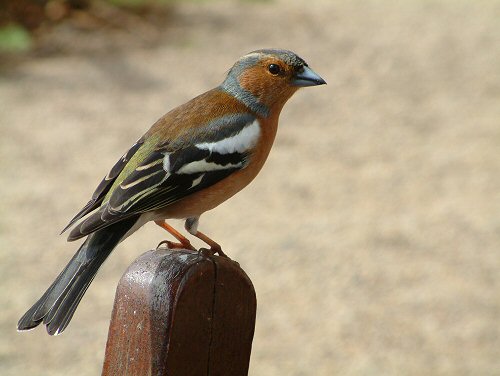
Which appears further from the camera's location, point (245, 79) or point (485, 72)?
point (485, 72)

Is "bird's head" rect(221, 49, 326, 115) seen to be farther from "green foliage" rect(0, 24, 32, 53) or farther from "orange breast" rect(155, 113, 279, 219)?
"green foliage" rect(0, 24, 32, 53)

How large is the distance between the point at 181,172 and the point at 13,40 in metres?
8.82

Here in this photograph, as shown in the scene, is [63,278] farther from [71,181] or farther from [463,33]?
[463,33]

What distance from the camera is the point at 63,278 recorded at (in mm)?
2943

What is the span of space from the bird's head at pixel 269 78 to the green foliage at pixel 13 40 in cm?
828

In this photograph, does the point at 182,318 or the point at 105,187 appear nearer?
the point at 182,318

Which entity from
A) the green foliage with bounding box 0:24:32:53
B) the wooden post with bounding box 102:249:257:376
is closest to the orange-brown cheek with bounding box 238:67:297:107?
the wooden post with bounding box 102:249:257:376

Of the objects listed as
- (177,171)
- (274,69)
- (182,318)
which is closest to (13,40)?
(274,69)

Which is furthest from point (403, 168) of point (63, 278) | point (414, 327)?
point (63, 278)

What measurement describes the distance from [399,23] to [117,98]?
4.60 meters

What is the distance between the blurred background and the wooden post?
386 cm

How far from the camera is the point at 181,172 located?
3.37 metres

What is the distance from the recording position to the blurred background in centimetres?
670

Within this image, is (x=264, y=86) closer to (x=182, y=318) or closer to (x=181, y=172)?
(x=181, y=172)
